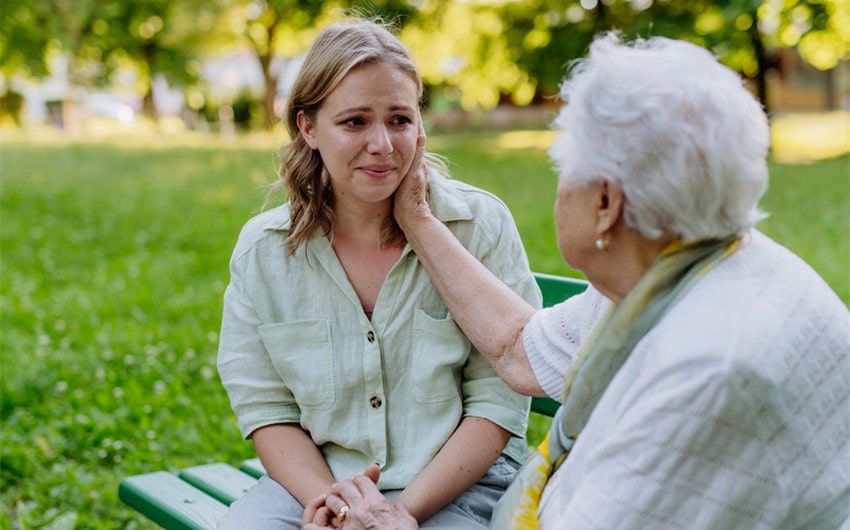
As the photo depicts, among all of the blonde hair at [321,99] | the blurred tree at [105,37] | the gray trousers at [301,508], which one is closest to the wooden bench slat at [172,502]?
the gray trousers at [301,508]

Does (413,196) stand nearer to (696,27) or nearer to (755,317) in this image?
(755,317)

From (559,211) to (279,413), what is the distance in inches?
42.8

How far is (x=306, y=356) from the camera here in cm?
250

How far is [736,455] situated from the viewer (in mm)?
1589

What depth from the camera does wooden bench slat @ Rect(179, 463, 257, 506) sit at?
3.06 meters

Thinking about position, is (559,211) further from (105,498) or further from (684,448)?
(105,498)

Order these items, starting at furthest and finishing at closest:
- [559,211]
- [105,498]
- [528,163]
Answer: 1. [528,163]
2. [105,498]
3. [559,211]

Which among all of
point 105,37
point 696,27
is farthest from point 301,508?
point 105,37

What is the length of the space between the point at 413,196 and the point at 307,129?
35 cm

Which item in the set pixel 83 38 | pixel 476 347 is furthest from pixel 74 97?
pixel 476 347

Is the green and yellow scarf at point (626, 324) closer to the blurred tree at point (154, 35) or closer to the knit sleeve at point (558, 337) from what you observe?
the knit sleeve at point (558, 337)

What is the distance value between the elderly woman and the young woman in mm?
707

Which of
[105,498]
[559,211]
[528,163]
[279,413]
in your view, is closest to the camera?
[559,211]

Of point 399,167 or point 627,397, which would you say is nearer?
point 627,397
